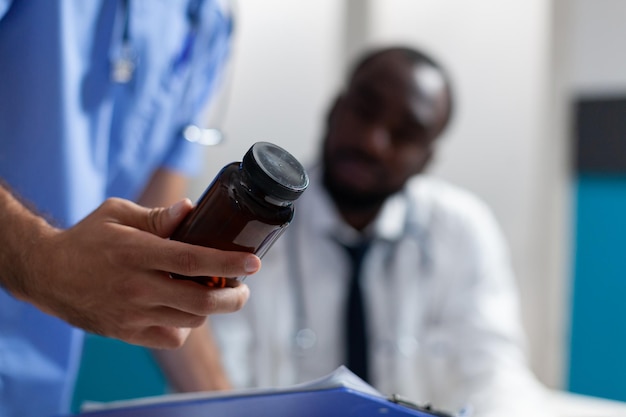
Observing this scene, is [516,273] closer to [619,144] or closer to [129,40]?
[619,144]

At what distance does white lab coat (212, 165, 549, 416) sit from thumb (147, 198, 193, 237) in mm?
1020

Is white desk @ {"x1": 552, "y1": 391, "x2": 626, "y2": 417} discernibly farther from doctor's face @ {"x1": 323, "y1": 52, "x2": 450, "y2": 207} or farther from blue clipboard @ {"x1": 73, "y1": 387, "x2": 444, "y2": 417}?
blue clipboard @ {"x1": 73, "y1": 387, "x2": 444, "y2": 417}

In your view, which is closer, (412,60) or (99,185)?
(99,185)

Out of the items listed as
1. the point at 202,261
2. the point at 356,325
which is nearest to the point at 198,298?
the point at 202,261

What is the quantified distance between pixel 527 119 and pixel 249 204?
1788mm

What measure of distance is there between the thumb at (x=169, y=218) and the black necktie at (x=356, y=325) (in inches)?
40.7

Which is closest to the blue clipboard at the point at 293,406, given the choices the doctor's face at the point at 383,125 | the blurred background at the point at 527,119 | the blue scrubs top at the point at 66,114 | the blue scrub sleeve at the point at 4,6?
the blue scrubs top at the point at 66,114

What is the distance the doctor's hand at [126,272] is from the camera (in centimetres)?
45

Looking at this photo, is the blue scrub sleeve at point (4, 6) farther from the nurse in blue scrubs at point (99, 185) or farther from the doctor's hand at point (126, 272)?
the doctor's hand at point (126, 272)

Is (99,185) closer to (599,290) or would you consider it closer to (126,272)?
(126,272)

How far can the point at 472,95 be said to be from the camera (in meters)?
2.14

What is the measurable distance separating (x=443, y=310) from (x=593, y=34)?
979mm

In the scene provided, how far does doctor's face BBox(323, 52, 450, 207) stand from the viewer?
5.08 ft

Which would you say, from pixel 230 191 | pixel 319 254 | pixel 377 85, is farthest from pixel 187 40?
pixel 319 254
